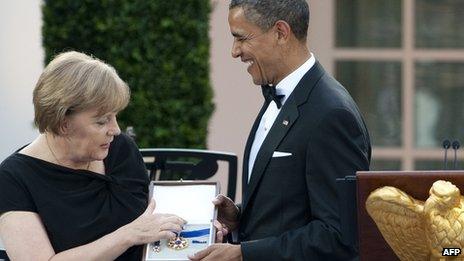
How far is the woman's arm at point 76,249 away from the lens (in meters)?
3.99

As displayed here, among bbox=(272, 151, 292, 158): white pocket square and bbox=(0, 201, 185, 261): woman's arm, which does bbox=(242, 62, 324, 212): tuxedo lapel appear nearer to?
bbox=(272, 151, 292, 158): white pocket square

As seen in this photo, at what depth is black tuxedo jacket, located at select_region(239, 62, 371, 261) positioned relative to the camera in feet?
13.1

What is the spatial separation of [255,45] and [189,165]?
1.77m

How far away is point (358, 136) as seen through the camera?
4.04 meters

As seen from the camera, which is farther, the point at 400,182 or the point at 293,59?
the point at 293,59

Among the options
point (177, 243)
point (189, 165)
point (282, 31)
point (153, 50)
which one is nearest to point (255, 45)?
point (282, 31)

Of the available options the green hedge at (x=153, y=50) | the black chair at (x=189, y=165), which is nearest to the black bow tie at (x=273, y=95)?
the black chair at (x=189, y=165)

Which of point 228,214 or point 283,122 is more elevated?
point 283,122

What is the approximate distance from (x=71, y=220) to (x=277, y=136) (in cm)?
68

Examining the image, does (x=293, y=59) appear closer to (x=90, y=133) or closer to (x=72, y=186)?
(x=90, y=133)

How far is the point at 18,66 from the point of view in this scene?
8000 millimetres

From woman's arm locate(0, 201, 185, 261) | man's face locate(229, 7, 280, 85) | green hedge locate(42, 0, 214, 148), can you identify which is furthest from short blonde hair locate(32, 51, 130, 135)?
green hedge locate(42, 0, 214, 148)

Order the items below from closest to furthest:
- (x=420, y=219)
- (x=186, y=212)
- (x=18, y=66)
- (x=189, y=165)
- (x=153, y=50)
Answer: (x=420, y=219), (x=186, y=212), (x=189, y=165), (x=153, y=50), (x=18, y=66)

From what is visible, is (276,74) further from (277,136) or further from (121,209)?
(121,209)
